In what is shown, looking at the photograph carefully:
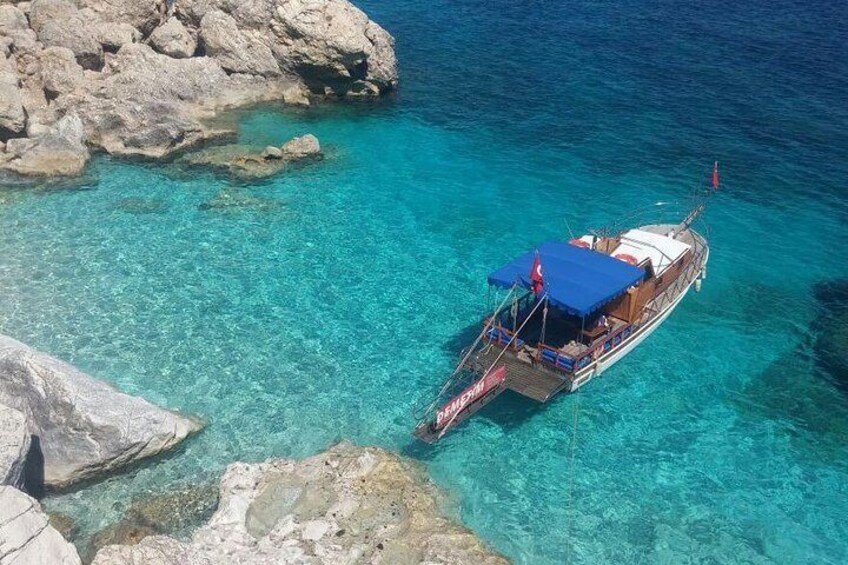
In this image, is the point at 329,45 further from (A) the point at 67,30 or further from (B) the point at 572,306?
(B) the point at 572,306

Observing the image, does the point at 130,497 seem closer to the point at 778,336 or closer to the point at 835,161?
the point at 778,336

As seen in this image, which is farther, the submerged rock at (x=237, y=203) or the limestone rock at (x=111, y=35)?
the limestone rock at (x=111, y=35)

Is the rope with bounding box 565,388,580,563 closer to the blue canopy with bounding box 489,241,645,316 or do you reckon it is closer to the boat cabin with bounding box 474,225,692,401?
the boat cabin with bounding box 474,225,692,401

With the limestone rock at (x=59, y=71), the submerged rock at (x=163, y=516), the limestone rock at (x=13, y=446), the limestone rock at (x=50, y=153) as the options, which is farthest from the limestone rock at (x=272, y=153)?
the limestone rock at (x=13, y=446)

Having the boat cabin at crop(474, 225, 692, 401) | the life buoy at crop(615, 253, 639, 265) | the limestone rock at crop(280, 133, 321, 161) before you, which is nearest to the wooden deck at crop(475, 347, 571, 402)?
the boat cabin at crop(474, 225, 692, 401)

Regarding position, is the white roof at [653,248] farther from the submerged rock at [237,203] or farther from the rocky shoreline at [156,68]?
the rocky shoreline at [156,68]

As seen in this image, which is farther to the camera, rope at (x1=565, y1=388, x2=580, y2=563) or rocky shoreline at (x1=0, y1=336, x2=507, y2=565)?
rope at (x1=565, y1=388, x2=580, y2=563)

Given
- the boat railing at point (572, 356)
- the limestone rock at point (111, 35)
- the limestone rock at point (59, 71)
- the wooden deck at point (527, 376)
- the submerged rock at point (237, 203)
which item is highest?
the limestone rock at point (111, 35)

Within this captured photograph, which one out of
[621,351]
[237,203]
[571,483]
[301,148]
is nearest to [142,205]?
[237,203]
